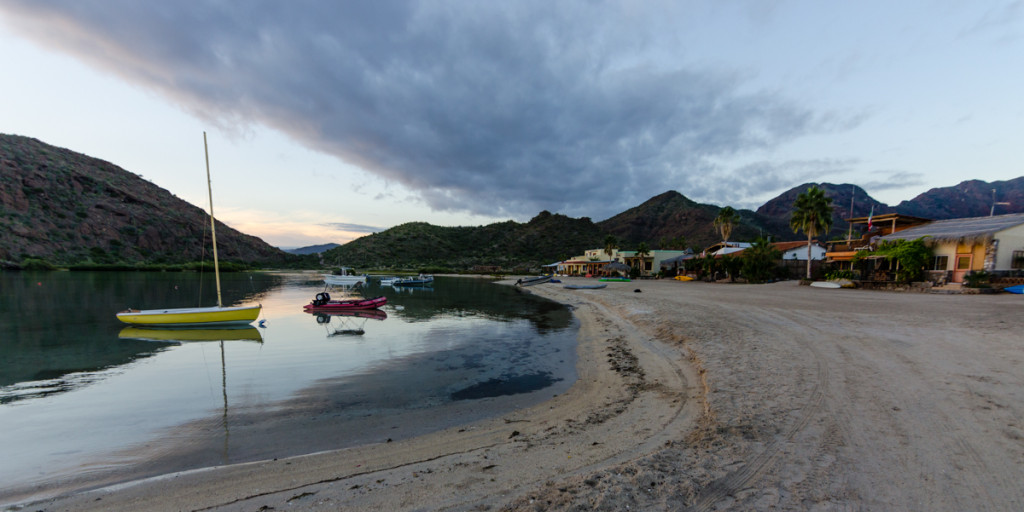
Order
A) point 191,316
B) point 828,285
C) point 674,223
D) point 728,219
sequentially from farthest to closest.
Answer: point 674,223 → point 728,219 → point 828,285 → point 191,316

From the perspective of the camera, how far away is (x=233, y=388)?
1095 centimetres

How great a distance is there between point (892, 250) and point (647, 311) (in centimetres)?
2373

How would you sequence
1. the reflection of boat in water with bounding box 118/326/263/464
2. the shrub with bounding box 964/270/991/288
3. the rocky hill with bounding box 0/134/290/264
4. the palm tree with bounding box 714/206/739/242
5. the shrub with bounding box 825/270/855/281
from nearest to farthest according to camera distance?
the reflection of boat in water with bounding box 118/326/263/464 < the shrub with bounding box 964/270/991/288 < the shrub with bounding box 825/270/855/281 < the palm tree with bounding box 714/206/739/242 < the rocky hill with bounding box 0/134/290/264

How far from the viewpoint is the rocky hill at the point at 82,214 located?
281 feet

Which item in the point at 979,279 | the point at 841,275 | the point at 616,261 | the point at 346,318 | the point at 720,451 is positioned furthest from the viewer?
the point at 616,261

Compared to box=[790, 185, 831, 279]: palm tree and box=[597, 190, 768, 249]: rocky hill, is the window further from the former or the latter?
box=[597, 190, 768, 249]: rocky hill

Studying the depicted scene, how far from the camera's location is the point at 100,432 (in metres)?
7.81

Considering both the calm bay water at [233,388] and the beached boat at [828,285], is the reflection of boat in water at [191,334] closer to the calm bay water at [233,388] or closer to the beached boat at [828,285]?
the calm bay water at [233,388]

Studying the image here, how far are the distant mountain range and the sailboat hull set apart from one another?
76.5 metres

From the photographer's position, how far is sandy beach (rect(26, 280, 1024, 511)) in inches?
155

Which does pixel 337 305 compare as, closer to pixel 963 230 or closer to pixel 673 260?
pixel 963 230

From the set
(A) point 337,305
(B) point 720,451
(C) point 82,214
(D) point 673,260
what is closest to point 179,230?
(C) point 82,214

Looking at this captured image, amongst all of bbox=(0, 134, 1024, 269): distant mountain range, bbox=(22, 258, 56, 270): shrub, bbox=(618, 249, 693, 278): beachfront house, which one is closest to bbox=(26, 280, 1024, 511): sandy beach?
bbox=(618, 249, 693, 278): beachfront house

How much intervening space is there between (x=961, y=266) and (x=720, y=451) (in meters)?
36.9
